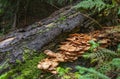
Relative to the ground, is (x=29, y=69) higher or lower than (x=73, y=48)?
lower

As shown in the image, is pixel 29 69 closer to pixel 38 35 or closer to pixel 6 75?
pixel 6 75

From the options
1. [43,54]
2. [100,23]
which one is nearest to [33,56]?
[43,54]

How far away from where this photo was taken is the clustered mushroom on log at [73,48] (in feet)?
9.34

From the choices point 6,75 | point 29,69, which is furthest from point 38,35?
point 6,75

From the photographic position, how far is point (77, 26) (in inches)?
143

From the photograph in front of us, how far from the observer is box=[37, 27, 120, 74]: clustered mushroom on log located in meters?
2.85

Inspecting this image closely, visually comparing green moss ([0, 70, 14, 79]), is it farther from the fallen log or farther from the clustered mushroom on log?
the clustered mushroom on log

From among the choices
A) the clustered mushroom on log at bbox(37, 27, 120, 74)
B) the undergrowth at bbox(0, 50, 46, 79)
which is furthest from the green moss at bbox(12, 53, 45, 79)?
the clustered mushroom on log at bbox(37, 27, 120, 74)

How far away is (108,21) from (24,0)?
3.25 meters

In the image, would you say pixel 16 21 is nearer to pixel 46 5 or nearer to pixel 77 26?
pixel 46 5

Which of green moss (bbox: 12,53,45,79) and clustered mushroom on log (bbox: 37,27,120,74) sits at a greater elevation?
clustered mushroom on log (bbox: 37,27,120,74)

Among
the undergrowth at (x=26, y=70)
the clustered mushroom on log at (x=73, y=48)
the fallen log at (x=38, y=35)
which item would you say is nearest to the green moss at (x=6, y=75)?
the undergrowth at (x=26, y=70)

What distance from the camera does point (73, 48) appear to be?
3021 millimetres

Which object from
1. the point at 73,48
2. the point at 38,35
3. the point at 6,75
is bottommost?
the point at 6,75
